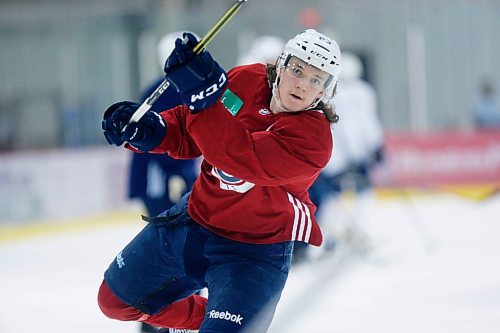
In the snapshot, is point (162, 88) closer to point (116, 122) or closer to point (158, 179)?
point (116, 122)

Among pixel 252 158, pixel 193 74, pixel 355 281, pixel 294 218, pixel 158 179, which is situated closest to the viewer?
pixel 193 74

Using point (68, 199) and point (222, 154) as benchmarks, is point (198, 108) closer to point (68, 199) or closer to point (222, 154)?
point (222, 154)

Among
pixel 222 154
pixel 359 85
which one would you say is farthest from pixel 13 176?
pixel 222 154

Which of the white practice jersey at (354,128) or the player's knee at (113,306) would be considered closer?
the player's knee at (113,306)

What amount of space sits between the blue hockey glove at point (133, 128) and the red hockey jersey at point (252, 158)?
0.16 feet

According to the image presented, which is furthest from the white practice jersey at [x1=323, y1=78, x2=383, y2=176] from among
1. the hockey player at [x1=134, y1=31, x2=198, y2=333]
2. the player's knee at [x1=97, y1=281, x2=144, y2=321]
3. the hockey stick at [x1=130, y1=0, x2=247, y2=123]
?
the hockey stick at [x1=130, y1=0, x2=247, y2=123]

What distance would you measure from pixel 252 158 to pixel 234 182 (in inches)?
8.1

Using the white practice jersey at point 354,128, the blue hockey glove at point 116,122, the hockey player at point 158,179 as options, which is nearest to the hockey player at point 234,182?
the blue hockey glove at point 116,122

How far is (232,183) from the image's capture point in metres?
2.21

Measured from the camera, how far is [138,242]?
2.45m

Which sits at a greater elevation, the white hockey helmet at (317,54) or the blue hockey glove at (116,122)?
the white hockey helmet at (317,54)

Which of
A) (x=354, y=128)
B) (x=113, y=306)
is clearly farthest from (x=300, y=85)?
(x=354, y=128)

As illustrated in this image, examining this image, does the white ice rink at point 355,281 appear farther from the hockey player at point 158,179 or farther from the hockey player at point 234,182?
the hockey player at point 234,182

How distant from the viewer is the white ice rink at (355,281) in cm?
369
